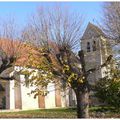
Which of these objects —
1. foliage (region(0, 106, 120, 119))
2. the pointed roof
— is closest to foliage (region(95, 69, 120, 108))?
foliage (region(0, 106, 120, 119))

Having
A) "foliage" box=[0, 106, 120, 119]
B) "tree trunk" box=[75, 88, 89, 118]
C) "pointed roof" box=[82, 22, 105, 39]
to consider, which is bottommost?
"foliage" box=[0, 106, 120, 119]

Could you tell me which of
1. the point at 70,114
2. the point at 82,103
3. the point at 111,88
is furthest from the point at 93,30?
the point at 82,103

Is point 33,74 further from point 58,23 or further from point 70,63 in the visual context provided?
point 58,23

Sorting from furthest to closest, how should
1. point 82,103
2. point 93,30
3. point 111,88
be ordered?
point 93,30 → point 111,88 → point 82,103

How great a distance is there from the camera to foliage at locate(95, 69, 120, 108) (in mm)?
19984

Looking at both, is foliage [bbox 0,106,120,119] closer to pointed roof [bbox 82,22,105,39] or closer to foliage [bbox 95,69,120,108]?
foliage [bbox 95,69,120,108]

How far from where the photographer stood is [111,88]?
22.2 m

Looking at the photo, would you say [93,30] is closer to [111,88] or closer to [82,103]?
[111,88]

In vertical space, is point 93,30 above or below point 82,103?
above

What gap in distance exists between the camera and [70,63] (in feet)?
66.1

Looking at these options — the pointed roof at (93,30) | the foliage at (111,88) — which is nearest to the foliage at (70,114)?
the foliage at (111,88)

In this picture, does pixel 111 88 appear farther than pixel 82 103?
Yes

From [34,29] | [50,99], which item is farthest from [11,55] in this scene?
[50,99]

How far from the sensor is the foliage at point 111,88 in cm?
1998
